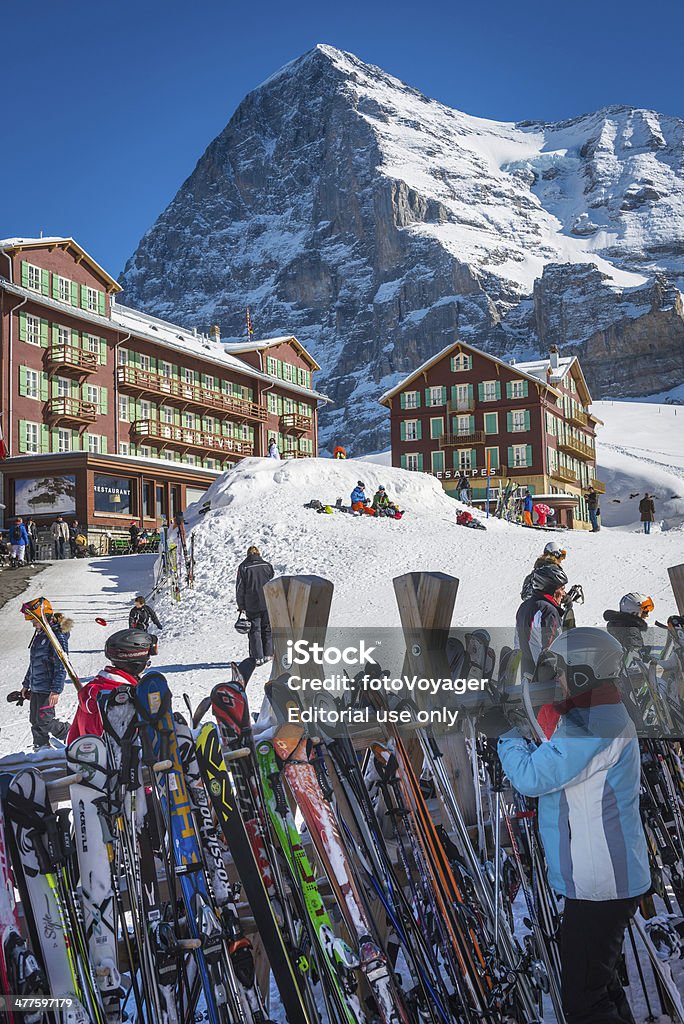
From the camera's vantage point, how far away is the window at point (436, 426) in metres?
52.4

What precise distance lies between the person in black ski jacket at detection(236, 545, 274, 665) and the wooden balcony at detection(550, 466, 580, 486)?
138 feet

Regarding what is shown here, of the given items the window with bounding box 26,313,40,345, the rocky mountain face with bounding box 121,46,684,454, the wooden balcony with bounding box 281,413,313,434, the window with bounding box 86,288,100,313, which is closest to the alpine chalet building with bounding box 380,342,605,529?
the wooden balcony with bounding box 281,413,313,434

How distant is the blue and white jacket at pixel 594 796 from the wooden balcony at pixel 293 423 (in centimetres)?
4508

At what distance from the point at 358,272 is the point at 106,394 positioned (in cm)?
14440

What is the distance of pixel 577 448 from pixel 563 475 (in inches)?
160

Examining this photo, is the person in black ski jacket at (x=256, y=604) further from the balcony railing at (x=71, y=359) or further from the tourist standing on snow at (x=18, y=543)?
the balcony railing at (x=71, y=359)

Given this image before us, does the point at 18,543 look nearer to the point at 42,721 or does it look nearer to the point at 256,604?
the point at 256,604

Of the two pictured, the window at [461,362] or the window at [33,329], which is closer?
the window at [33,329]

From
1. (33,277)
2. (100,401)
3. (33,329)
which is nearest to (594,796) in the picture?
(33,329)

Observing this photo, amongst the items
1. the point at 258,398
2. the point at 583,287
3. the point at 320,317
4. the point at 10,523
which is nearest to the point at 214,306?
the point at 320,317

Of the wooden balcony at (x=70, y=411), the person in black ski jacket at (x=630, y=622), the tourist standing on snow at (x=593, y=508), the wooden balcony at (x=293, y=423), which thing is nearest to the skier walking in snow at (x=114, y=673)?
the person in black ski jacket at (x=630, y=622)

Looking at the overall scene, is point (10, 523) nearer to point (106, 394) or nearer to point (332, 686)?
point (106, 394)

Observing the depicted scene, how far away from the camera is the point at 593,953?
292 centimetres

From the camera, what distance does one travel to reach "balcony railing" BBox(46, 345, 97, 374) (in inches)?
1319
